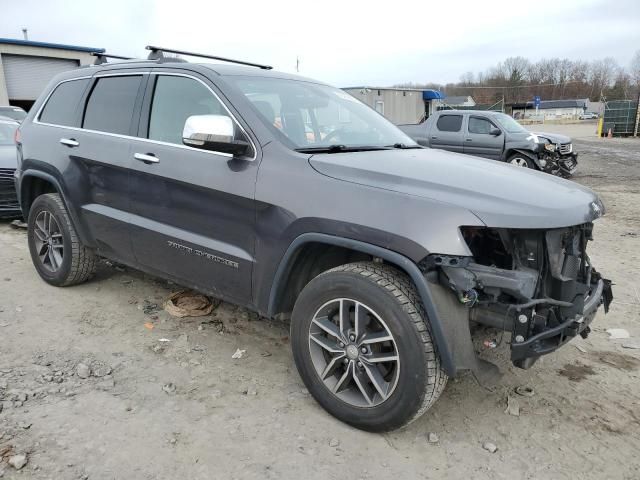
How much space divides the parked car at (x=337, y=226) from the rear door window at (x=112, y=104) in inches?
0.6

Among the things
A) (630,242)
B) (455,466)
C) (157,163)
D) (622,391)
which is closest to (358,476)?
(455,466)

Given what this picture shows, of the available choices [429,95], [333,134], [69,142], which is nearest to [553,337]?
[333,134]

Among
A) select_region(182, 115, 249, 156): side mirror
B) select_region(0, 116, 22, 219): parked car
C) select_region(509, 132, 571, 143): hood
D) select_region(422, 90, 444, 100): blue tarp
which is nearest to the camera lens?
select_region(182, 115, 249, 156): side mirror

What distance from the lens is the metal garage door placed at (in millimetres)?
24297

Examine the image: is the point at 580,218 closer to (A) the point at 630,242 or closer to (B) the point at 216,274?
(B) the point at 216,274

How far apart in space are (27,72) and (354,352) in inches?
1091

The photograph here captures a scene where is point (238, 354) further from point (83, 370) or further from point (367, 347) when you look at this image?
point (367, 347)

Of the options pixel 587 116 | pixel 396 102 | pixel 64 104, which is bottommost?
pixel 64 104

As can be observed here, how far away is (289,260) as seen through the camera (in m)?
2.79

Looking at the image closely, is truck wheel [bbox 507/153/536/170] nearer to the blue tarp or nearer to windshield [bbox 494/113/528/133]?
windshield [bbox 494/113/528/133]

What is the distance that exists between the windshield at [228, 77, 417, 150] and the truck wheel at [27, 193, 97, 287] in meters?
2.07

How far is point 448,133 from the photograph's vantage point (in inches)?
501

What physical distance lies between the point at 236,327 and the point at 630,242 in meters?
5.33

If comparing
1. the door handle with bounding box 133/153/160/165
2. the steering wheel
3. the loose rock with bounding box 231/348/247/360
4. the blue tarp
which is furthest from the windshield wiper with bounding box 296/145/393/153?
the blue tarp
